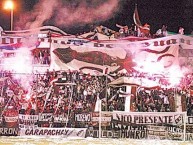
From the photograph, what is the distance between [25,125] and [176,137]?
452 cm

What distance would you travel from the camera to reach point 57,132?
1404cm

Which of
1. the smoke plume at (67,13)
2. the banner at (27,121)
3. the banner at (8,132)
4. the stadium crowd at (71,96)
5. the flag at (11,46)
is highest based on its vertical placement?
the smoke plume at (67,13)

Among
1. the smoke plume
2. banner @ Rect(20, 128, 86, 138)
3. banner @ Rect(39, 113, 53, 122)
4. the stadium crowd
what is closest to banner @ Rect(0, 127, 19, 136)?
banner @ Rect(20, 128, 86, 138)

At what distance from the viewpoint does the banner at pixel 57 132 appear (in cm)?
1400

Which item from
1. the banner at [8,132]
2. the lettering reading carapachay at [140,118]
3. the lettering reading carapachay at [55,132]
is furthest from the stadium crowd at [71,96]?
the banner at [8,132]

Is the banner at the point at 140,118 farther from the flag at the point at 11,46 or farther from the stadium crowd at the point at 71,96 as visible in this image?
the flag at the point at 11,46

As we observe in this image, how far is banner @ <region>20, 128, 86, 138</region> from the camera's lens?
1400 cm

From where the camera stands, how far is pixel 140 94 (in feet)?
47.5

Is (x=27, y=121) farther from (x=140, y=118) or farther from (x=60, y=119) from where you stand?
(x=140, y=118)

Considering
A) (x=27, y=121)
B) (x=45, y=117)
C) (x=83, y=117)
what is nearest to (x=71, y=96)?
(x=83, y=117)

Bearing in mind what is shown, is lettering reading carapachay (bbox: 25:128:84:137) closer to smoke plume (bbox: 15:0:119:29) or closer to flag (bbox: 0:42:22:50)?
flag (bbox: 0:42:22:50)

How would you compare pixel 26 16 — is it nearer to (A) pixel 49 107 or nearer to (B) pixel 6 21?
(B) pixel 6 21

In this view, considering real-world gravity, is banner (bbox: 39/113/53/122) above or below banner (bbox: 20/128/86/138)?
above

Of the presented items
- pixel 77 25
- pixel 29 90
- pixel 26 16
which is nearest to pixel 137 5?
pixel 77 25
